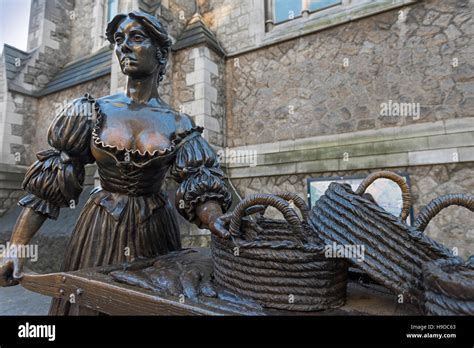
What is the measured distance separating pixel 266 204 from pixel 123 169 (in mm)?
730

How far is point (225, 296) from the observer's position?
81 cm

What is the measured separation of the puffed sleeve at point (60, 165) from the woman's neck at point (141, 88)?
230 millimetres

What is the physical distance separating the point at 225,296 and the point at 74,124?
40.8 inches

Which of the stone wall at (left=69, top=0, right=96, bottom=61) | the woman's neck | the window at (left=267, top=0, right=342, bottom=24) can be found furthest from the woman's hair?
the stone wall at (left=69, top=0, right=96, bottom=61)

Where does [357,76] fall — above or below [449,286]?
above

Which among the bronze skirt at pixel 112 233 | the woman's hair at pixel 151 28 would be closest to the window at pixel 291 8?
the woman's hair at pixel 151 28

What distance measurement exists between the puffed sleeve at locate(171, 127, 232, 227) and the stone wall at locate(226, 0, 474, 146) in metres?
4.11

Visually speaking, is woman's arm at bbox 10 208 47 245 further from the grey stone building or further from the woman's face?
the grey stone building

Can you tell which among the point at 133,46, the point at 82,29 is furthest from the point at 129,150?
the point at 82,29

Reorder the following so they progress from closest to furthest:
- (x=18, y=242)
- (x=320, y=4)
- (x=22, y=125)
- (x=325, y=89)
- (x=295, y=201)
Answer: (x=295, y=201), (x=18, y=242), (x=325, y=89), (x=320, y=4), (x=22, y=125)

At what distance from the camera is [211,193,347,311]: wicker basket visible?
746 millimetres

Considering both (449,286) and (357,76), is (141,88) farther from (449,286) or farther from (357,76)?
(357,76)

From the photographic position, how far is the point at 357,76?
478cm

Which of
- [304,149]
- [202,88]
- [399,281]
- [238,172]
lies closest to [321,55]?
[304,149]
